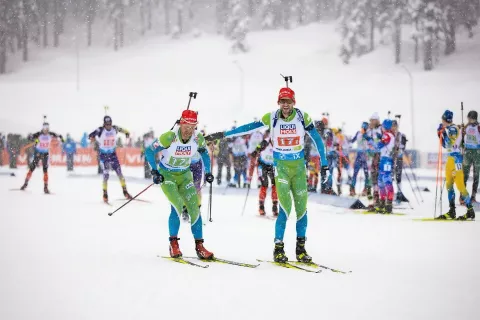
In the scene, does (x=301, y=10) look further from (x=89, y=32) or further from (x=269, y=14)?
(x=89, y=32)

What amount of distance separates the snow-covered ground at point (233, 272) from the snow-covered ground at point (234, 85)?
37713 millimetres

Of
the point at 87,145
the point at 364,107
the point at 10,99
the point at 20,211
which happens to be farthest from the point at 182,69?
the point at 20,211

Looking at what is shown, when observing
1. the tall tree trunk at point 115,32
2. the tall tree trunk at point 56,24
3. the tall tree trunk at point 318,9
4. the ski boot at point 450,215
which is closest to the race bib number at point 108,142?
the ski boot at point 450,215

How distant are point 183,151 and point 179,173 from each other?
0.35 m

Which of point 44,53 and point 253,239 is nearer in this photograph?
point 253,239

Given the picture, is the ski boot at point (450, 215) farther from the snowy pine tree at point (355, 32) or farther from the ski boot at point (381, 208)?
the snowy pine tree at point (355, 32)

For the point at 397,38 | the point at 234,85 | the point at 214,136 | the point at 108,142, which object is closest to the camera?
the point at 214,136

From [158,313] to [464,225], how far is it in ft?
26.8

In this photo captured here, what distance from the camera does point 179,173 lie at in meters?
7.75

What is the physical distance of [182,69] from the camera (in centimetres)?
7431

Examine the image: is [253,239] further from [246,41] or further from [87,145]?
[246,41]

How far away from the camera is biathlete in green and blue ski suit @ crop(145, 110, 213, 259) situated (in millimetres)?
7414

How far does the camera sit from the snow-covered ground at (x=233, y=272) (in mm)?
4949

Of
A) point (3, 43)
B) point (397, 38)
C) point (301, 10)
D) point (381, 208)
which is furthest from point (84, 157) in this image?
point (301, 10)
